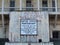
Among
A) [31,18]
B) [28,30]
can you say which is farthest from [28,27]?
[31,18]

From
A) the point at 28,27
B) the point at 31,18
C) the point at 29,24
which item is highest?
the point at 31,18

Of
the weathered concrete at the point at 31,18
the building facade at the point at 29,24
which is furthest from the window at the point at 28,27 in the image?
the weathered concrete at the point at 31,18

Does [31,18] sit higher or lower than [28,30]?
higher

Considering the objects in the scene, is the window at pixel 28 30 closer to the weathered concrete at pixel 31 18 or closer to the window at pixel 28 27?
the window at pixel 28 27

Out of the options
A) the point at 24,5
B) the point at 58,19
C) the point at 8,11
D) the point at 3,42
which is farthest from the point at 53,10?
the point at 3,42

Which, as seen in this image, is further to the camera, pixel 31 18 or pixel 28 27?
pixel 31 18

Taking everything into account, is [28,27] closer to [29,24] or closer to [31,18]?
[29,24]

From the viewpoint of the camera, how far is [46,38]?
21.0 metres

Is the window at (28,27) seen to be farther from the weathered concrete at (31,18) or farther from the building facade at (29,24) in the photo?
the weathered concrete at (31,18)

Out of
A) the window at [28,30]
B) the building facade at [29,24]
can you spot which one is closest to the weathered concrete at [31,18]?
the building facade at [29,24]

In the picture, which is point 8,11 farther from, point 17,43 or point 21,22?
point 17,43

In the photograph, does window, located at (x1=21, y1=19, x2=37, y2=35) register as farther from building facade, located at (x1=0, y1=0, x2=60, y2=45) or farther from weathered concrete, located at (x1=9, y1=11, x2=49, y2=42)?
weathered concrete, located at (x1=9, y1=11, x2=49, y2=42)

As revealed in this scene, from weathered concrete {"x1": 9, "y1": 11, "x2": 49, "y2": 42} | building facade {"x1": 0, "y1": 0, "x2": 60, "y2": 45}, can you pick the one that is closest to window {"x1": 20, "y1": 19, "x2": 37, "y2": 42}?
building facade {"x1": 0, "y1": 0, "x2": 60, "y2": 45}

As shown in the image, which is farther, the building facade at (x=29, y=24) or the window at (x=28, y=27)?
the window at (x=28, y=27)
